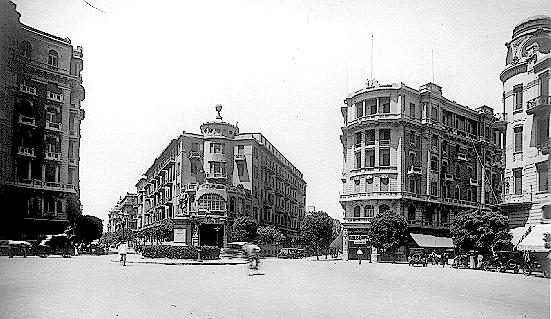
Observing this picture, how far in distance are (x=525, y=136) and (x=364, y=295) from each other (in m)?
1.74

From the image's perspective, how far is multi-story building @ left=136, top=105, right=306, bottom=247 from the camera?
11.7 ft

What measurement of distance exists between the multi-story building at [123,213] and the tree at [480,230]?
324cm

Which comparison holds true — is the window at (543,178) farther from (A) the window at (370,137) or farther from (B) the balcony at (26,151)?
(B) the balcony at (26,151)

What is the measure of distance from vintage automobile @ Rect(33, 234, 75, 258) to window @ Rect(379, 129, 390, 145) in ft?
8.37

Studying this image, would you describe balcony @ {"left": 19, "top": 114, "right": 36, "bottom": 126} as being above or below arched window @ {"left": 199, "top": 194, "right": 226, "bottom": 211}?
above

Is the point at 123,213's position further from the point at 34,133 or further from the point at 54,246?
the point at 34,133

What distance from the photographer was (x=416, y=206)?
17.6 feet

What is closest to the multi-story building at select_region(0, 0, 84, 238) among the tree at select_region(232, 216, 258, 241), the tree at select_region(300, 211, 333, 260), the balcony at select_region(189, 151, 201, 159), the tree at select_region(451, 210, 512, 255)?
the balcony at select_region(189, 151, 201, 159)

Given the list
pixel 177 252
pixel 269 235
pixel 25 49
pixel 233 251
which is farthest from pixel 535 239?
pixel 25 49

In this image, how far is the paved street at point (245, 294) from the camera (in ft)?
10.6

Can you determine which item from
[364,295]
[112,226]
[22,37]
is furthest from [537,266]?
[22,37]

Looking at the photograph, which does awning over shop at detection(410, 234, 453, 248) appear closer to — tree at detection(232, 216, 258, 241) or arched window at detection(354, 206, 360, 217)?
arched window at detection(354, 206, 360, 217)

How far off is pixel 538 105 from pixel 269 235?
233cm

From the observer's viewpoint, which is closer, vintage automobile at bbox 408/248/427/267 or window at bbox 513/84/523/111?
window at bbox 513/84/523/111
